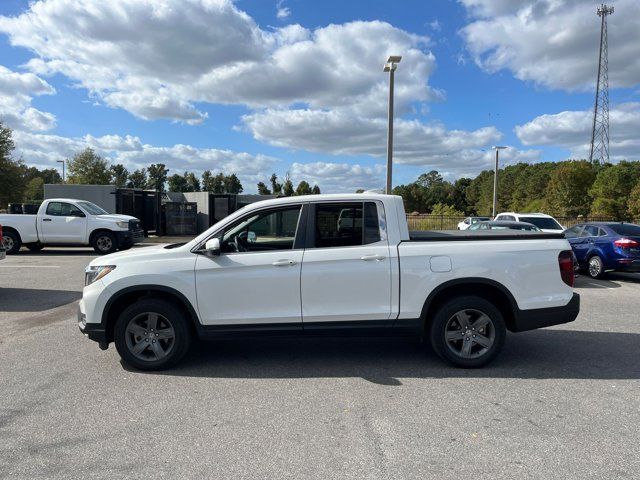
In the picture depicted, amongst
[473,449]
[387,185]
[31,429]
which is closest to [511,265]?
[473,449]

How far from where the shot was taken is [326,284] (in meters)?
4.93

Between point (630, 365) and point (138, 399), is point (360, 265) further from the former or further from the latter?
point (630, 365)

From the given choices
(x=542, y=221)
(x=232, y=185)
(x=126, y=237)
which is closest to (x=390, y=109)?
(x=542, y=221)

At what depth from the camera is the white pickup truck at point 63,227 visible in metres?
16.9

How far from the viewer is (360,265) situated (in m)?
4.94

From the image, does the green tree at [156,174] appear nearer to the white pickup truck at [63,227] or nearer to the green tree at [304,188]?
the green tree at [304,188]

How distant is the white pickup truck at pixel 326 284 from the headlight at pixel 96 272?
13 millimetres

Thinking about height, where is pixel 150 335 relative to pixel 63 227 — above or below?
below

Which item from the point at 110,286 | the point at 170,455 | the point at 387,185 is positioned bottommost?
the point at 170,455

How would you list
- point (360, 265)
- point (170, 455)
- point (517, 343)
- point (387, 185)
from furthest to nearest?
1. point (387, 185)
2. point (517, 343)
3. point (360, 265)
4. point (170, 455)

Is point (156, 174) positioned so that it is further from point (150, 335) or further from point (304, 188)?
point (150, 335)

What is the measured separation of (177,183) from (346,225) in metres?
89.2

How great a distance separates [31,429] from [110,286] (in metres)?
1.55

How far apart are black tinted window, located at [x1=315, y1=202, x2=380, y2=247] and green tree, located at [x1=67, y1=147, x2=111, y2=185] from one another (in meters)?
62.8
